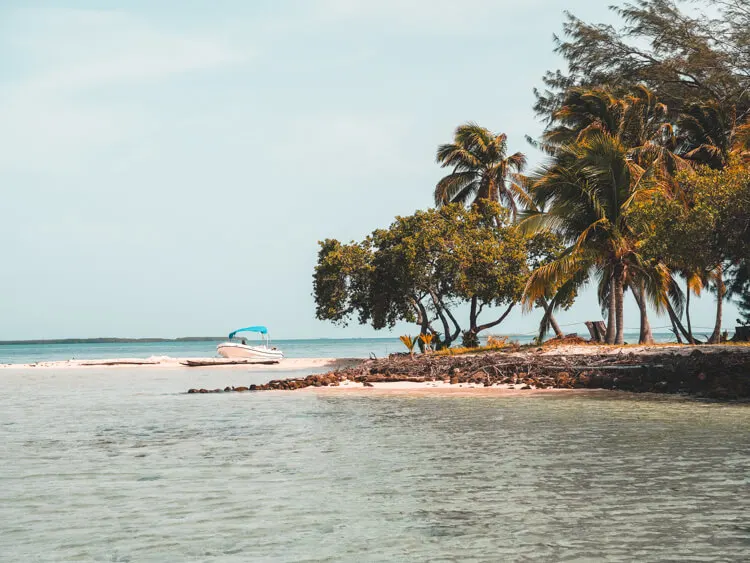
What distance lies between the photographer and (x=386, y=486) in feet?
34.1

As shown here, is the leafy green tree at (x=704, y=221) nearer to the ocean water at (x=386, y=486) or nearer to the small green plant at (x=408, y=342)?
the ocean water at (x=386, y=486)

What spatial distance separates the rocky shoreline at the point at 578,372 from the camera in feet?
76.2

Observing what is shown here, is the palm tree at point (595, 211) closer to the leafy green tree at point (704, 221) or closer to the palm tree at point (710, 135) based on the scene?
the palm tree at point (710, 135)

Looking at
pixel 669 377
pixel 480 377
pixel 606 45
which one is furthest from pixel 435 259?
pixel 669 377

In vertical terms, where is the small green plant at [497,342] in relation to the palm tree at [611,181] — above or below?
below

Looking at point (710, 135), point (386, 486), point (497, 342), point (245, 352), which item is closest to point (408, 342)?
point (497, 342)

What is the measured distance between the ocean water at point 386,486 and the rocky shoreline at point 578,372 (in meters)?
3.89

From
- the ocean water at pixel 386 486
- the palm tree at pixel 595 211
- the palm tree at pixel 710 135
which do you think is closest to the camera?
the ocean water at pixel 386 486

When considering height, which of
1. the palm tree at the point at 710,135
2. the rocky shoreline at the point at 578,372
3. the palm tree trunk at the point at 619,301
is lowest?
the rocky shoreline at the point at 578,372

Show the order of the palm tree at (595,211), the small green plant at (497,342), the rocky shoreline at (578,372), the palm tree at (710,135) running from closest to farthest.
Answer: the rocky shoreline at (578,372)
the palm tree at (595,211)
the palm tree at (710,135)
the small green plant at (497,342)

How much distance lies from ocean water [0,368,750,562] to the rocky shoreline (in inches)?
153

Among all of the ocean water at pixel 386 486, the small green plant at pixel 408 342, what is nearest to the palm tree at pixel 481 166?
the small green plant at pixel 408 342

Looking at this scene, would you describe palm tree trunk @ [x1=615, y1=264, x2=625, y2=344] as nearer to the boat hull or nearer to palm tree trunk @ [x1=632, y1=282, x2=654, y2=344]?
palm tree trunk @ [x1=632, y1=282, x2=654, y2=344]

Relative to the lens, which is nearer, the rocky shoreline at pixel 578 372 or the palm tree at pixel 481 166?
the rocky shoreline at pixel 578 372
